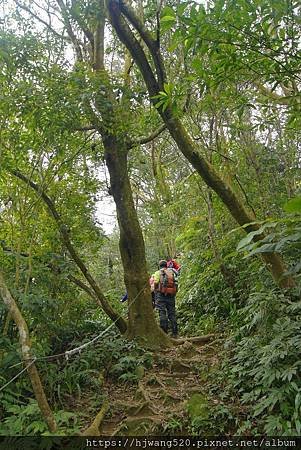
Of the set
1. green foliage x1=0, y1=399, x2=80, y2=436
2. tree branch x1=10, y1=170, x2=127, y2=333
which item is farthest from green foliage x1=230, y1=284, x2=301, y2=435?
tree branch x1=10, y1=170, x2=127, y2=333

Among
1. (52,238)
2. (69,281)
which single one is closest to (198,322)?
(69,281)

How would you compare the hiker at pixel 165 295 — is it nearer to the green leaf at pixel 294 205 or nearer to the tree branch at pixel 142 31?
the tree branch at pixel 142 31

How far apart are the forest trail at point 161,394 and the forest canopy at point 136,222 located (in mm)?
28

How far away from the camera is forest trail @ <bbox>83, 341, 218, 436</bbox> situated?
429cm

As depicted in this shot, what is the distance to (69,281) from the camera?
6320 mm

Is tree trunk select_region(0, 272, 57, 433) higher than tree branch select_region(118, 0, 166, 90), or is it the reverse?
tree branch select_region(118, 0, 166, 90)

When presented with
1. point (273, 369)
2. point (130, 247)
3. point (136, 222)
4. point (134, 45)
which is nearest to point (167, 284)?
point (130, 247)

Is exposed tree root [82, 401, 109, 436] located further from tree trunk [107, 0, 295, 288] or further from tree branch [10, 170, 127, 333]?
tree trunk [107, 0, 295, 288]

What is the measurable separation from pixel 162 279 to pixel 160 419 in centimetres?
372

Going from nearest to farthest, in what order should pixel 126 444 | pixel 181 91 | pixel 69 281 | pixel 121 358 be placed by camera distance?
pixel 181 91
pixel 126 444
pixel 121 358
pixel 69 281

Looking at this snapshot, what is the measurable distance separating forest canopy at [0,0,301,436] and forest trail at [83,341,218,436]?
0.03 metres

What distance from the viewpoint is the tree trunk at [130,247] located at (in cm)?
682

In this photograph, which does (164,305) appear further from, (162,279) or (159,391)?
(159,391)

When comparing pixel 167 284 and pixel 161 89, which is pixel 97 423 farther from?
pixel 161 89
